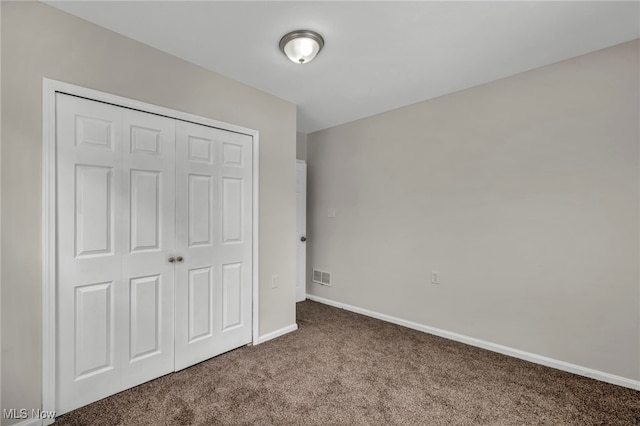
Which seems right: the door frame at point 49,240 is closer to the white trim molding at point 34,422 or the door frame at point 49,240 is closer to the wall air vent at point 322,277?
the white trim molding at point 34,422

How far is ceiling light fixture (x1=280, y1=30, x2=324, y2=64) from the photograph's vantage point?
6.48 feet

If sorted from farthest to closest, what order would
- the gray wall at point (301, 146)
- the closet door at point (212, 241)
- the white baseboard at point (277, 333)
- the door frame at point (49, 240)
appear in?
the gray wall at point (301, 146) < the white baseboard at point (277, 333) < the closet door at point (212, 241) < the door frame at point (49, 240)

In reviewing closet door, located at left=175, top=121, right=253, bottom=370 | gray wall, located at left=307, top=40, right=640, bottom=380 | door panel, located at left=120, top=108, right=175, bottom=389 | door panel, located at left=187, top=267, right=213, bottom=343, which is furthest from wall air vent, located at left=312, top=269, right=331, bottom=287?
door panel, located at left=120, top=108, right=175, bottom=389

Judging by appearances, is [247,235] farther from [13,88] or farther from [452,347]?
[452,347]

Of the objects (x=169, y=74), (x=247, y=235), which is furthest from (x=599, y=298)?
(x=169, y=74)

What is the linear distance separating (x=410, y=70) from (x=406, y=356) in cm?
250

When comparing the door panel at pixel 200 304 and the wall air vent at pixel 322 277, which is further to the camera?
the wall air vent at pixel 322 277

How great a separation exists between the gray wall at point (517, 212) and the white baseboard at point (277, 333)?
3.34ft

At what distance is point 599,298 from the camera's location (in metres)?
2.22

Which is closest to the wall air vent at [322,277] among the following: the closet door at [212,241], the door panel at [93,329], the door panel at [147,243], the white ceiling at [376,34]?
the closet door at [212,241]

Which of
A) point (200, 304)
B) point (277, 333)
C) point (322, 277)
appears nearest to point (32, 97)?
point (200, 304)

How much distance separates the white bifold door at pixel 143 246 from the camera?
1820 mm

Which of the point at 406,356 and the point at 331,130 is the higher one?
the point at 331,130

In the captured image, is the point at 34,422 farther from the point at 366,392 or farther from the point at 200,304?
the point at 366,392
